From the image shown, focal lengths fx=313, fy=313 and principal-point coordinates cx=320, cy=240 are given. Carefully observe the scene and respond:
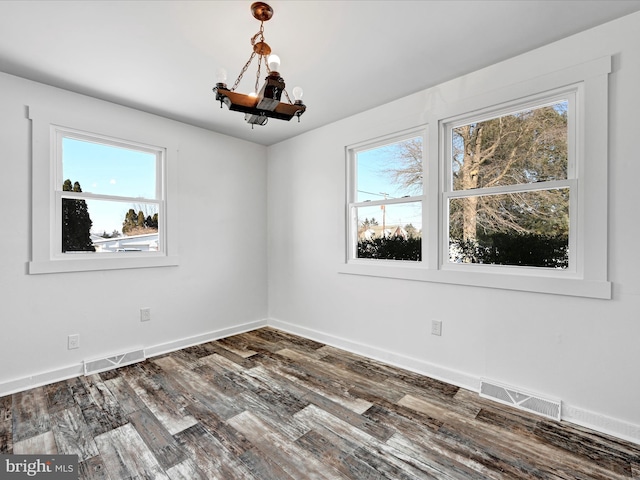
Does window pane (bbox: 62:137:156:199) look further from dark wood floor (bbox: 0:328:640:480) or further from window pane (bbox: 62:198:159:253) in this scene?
dark wood floor (bbox: 0:328:640:480)

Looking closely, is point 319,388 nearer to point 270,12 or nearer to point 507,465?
point 507,465

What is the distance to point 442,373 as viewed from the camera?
275cm

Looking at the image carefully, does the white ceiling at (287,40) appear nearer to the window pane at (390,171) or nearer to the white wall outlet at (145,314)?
the window pane at (390,171)

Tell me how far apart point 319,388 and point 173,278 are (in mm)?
2054

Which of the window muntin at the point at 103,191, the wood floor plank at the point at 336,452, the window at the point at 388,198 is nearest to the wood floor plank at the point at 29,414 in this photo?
the window muntin at the point at 103,191

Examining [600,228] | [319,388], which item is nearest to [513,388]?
[600,228]

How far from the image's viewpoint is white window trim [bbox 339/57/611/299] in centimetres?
201

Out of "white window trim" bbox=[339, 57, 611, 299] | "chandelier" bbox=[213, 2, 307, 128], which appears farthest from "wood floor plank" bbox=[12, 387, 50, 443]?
"white window trim" bbox=[339, 57, 611, 299]

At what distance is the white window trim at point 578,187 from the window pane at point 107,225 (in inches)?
117

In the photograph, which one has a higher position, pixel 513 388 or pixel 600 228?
pixel 600 228

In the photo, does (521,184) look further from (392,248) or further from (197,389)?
(197,389)

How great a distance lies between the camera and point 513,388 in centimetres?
237

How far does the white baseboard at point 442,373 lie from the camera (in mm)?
1974

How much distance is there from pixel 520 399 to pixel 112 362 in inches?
139
